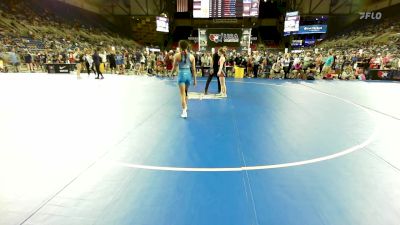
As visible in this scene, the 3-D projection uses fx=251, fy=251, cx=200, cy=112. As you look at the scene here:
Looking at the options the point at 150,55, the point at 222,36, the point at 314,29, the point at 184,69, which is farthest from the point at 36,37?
the point at 314,29

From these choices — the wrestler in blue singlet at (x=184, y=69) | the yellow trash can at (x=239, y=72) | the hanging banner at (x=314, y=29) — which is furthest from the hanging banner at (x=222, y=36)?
the hanging banner at (x=314, y=29)

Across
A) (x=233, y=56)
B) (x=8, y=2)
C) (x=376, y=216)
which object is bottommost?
(x=376, y=216)

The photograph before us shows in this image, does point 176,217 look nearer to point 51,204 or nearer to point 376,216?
point 51,204

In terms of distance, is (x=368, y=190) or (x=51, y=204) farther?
(x=368, y=190)

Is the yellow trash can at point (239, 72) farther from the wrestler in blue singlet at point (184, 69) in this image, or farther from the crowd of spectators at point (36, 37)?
the crowd of spectators at point (36, 37)

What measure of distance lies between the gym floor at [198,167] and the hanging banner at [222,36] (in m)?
16.8

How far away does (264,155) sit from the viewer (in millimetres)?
4215

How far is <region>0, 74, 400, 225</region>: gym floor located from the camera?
8.96ft

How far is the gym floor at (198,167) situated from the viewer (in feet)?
8.96

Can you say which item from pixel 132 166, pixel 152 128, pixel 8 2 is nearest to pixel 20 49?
pixel 8 2

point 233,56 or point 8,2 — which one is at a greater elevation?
point 8,2

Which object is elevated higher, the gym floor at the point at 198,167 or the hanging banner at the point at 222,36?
the hanging banner at the point at 222,36

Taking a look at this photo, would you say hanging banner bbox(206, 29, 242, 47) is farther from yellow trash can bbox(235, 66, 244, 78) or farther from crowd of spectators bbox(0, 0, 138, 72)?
crowd of spectators bbox(0, 0, 138, 72)

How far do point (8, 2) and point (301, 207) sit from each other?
33120mm
